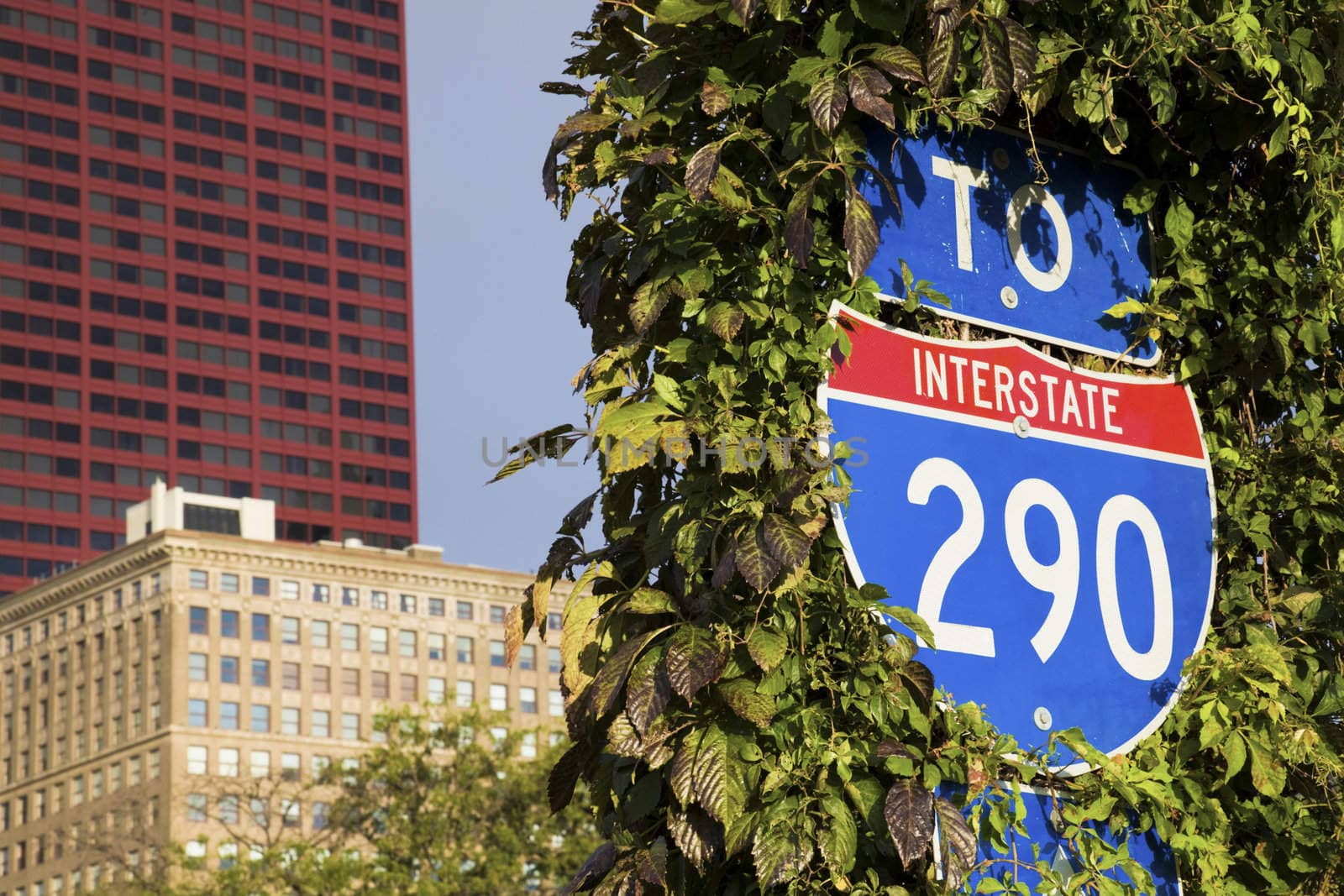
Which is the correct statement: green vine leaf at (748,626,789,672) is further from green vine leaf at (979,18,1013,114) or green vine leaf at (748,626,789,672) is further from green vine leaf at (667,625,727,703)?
green vine leaf at (979,18,1013,114)

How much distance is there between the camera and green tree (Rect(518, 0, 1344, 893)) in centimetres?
357

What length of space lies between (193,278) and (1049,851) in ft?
432

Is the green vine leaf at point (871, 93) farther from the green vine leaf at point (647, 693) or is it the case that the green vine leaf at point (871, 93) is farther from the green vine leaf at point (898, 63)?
the green vine leaf at point (647, 693)

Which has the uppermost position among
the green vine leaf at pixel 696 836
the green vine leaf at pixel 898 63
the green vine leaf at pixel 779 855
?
the green vine leaf at pixel 898 63

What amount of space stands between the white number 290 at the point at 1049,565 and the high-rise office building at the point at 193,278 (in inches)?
4938

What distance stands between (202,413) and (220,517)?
2191cm

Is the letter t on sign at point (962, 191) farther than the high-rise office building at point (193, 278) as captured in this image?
No

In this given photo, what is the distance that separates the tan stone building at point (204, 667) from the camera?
10306 centimetres

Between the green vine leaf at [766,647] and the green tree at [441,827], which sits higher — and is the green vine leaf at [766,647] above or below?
below

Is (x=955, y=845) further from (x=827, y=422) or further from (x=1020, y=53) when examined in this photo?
(x=1020, y=53)

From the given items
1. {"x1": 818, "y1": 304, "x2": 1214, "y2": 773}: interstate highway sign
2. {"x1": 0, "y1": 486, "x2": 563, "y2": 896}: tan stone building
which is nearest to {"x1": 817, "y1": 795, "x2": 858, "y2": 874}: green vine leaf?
{"x1": 818, "y1": 304, "x2": 1214, "y2": 773}: interstate highway sign

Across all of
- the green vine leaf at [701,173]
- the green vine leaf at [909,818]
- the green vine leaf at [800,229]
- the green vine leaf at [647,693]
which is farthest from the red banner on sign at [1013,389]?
the green vine leaf at [909,818]

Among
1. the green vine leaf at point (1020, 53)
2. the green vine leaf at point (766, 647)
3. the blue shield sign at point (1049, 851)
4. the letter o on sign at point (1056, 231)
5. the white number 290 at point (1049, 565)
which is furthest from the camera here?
the letter o on sign at point (1056, 231)

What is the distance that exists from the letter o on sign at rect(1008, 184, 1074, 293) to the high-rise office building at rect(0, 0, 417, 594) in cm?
12523
